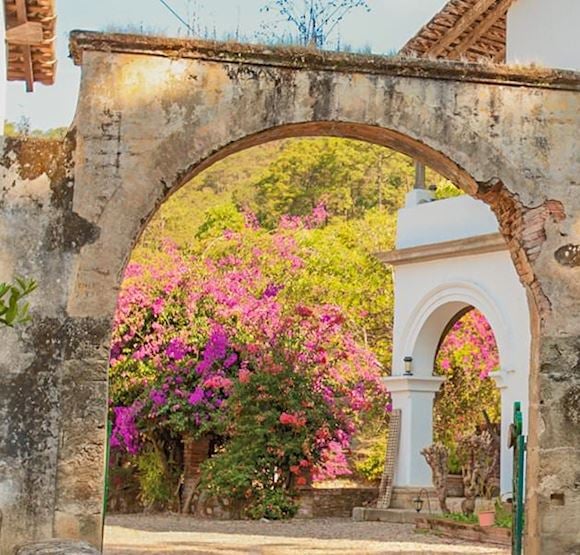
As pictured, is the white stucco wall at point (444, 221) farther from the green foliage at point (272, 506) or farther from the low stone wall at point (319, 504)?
the green foliage at point (272, 506)

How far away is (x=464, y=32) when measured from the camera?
50.7 feet

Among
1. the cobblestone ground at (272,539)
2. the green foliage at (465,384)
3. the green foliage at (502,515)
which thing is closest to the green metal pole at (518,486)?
the cobblestone ground at (272,539)

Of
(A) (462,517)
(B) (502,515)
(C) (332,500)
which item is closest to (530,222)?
(B) (502,515)

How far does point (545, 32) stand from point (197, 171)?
6495 millimetres

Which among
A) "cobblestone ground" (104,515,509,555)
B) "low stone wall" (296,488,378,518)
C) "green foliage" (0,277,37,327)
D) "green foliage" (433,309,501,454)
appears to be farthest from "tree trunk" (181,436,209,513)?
"green foliage" (0,277,37,327)

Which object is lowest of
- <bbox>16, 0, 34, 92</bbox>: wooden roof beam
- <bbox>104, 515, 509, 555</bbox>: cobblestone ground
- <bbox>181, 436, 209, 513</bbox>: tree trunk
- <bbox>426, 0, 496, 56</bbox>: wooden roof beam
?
<bbox>104, 515, 509, 555</bbox>: cobblestone ground

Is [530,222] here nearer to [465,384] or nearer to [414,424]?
[414,424]

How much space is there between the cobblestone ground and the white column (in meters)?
1.11

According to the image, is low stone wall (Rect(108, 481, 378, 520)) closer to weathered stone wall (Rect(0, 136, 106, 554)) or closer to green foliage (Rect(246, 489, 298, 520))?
green foliage (Rect(246, 489, 298, 520))

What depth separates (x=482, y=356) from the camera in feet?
65.2

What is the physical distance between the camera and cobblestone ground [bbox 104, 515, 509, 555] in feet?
40.6

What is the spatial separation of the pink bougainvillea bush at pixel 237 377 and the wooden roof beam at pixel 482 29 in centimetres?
414

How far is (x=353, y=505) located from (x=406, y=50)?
20.3ft

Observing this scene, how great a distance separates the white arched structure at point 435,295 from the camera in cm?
1543
